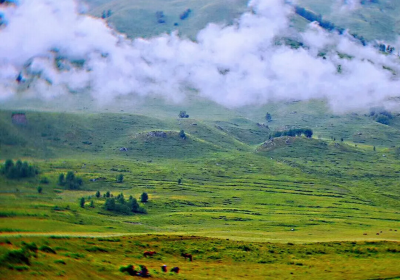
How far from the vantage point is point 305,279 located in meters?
83.1

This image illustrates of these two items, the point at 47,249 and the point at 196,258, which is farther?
the point at 196,258

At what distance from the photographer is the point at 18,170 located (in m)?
82.0

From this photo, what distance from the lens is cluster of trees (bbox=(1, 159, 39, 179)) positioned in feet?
251

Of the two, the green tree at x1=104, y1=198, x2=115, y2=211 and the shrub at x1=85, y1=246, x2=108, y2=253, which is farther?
the green tree at x1=104, y1=198, x2=115, y2=211

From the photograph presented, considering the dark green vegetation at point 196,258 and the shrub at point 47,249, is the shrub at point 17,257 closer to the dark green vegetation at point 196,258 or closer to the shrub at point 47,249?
the dark green vegetation at point 196,258

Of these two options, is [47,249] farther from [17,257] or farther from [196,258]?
[196,258]

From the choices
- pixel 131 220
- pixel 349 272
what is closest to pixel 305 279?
pixel 349 272

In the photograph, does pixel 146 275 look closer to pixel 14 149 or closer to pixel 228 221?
pixel 14 149

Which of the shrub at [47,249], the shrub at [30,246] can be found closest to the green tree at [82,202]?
the shrub at [47,249]

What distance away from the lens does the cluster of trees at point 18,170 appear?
7662cm

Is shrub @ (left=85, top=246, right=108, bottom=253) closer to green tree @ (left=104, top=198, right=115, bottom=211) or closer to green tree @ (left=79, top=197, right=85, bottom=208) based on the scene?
green tree @ (left=79, top=197, right=85, bottom=208)

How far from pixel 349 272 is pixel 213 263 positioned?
24.3m

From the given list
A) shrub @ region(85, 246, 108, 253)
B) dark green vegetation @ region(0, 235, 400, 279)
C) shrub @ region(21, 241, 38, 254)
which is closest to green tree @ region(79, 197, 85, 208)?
dark green vegetation @ region(0, 235, 400, 279)

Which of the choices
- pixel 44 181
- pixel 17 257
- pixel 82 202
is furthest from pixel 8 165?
pixel 82 202
